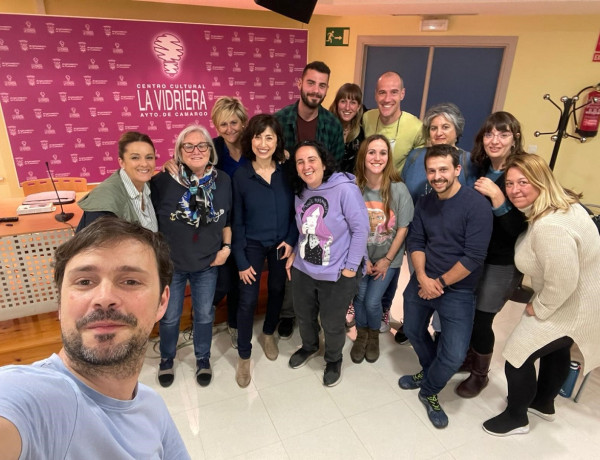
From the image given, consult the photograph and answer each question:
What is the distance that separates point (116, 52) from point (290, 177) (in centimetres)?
323

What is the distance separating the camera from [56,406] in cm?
72

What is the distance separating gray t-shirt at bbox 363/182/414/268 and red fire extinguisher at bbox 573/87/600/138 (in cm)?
302

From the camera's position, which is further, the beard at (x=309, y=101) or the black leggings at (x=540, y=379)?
the beard at (x=309, y=101)

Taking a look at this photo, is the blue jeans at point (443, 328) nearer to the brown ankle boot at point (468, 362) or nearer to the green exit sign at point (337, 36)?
the brown ankle boot at point (468, 362)

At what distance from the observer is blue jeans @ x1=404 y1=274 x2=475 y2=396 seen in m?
2.11

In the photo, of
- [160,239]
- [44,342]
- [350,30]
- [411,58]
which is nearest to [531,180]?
[160,239]

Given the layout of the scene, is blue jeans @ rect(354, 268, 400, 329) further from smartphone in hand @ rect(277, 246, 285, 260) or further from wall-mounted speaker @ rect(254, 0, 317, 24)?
wall-mounted speaker @ rect(254, 0, 317, 24)

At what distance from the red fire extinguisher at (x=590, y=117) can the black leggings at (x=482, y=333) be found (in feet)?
10.0

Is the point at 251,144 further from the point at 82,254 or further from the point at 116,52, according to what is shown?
the point at 116,52

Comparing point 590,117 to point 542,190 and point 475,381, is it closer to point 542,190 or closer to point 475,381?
point 542,190

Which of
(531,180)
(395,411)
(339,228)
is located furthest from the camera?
(395,411)

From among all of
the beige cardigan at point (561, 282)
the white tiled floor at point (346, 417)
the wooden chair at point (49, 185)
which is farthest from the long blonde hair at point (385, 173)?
the wooden chair at point (49, 185)

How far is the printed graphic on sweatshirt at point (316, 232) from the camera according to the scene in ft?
7.19

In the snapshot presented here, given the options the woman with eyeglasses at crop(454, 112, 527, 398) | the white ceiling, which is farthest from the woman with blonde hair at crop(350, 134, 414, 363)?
the white ceiling
